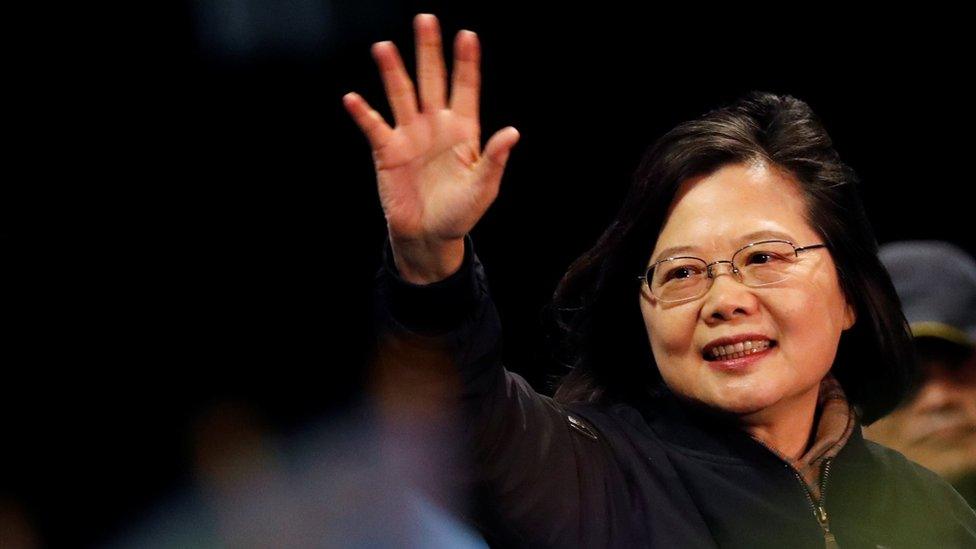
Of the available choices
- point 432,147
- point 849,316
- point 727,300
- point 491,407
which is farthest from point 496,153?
point 849,316

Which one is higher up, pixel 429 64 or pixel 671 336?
pixel 429 64

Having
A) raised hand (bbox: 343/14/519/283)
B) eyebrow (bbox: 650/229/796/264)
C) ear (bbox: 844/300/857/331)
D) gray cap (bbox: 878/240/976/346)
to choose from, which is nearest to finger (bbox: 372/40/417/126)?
raised hand (bbox: 343/14/519/283)

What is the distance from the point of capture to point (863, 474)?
1.75 meters

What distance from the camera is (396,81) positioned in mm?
1384

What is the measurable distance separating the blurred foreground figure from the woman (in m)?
0.20

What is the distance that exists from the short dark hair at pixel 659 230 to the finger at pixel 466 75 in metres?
0.48

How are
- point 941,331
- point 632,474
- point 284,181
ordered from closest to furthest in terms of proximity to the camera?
point 632,474 < point 941,331 < point 284,181

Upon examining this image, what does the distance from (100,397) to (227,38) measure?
87cm

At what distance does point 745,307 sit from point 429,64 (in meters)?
0.62

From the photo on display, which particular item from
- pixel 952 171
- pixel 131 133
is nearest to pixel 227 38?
pixel 131 133

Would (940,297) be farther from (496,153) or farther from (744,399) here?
(496,153)

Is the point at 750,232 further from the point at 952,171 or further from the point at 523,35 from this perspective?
the point at 952,171

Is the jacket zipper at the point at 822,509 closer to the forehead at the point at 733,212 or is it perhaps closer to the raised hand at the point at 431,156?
the forehead at the point at 733,212

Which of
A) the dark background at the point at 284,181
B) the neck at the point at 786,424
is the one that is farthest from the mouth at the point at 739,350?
the dark background at the point at 284,181
